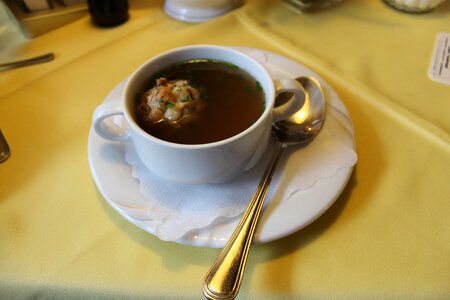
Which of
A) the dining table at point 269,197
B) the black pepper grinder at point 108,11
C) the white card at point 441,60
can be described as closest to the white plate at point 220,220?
the dining table at point 269,197

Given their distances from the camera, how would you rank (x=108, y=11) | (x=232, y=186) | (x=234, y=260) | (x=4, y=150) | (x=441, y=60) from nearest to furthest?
(x=234, y=260) < (x=232, y=186) < (x=4, y=150) < (x=441, y=60) < (x=108, y=11)

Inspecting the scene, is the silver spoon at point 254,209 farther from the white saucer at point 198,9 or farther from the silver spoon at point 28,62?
the silver spoon at point 28,62

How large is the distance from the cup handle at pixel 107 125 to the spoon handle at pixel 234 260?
0.84 ft

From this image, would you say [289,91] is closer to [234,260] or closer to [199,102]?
[199,102]

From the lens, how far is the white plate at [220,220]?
518 mm

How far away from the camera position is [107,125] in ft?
2.02

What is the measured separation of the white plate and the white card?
342mm

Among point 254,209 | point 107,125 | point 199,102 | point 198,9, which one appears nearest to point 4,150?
point 107,125

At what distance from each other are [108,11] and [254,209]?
759 mm

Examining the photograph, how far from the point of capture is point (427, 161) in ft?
2.19

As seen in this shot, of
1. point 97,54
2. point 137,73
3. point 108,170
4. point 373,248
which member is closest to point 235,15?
point 97,54

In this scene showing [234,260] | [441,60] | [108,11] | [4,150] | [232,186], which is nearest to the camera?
[234,260]

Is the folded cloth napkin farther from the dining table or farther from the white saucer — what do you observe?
the white saucer

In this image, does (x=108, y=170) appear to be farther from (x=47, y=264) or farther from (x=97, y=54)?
(x=97, y=54)
